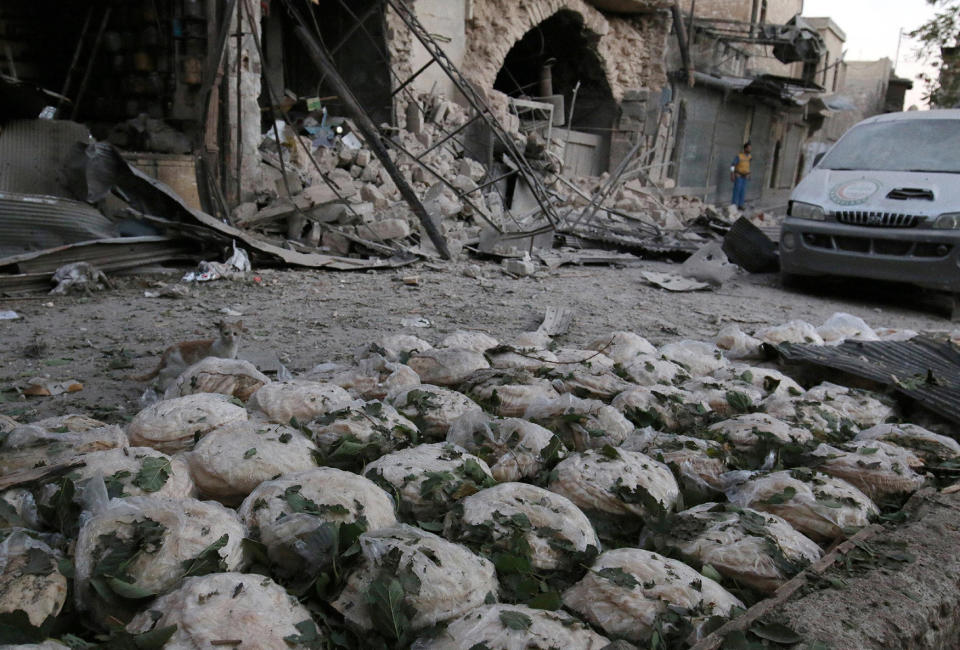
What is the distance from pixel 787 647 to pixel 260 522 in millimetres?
1217

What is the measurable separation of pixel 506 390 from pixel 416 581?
1280mm

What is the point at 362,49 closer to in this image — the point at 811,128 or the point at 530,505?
the point at 530,505

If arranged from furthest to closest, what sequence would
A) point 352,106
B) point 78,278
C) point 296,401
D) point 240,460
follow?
point 352,106 < point 78,278 < point 296,401 < point 240,460

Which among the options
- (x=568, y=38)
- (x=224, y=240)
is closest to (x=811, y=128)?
(x=568, y=38)

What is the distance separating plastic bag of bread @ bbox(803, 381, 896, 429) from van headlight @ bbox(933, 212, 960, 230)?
4.25m

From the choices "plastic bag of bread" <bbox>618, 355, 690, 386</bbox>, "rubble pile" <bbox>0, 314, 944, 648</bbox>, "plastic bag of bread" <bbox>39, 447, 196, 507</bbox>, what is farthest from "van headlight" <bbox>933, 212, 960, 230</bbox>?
"plastic bag of bread" <bbox>39, 447, 196, 507</bbox>

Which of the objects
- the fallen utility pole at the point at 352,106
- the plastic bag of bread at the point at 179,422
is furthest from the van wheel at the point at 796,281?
the plastic bag of bread at the point at 179,422

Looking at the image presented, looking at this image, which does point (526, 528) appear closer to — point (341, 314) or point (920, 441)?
point (920, 441)

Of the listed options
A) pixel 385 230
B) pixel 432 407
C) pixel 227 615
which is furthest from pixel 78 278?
pixel 227 615

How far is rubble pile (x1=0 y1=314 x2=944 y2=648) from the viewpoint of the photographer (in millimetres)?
1468

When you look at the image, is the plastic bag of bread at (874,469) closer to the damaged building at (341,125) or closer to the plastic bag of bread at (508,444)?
the plastic bag of bread at (508,444)

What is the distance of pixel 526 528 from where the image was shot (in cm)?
177

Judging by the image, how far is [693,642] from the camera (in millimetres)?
1525

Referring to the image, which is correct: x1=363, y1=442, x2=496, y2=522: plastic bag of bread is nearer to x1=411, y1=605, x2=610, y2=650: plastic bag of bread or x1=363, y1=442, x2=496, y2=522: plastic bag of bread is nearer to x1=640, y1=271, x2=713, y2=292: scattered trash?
x1=411, y1=605, x2=610, y2=650: plastic bag of bread
